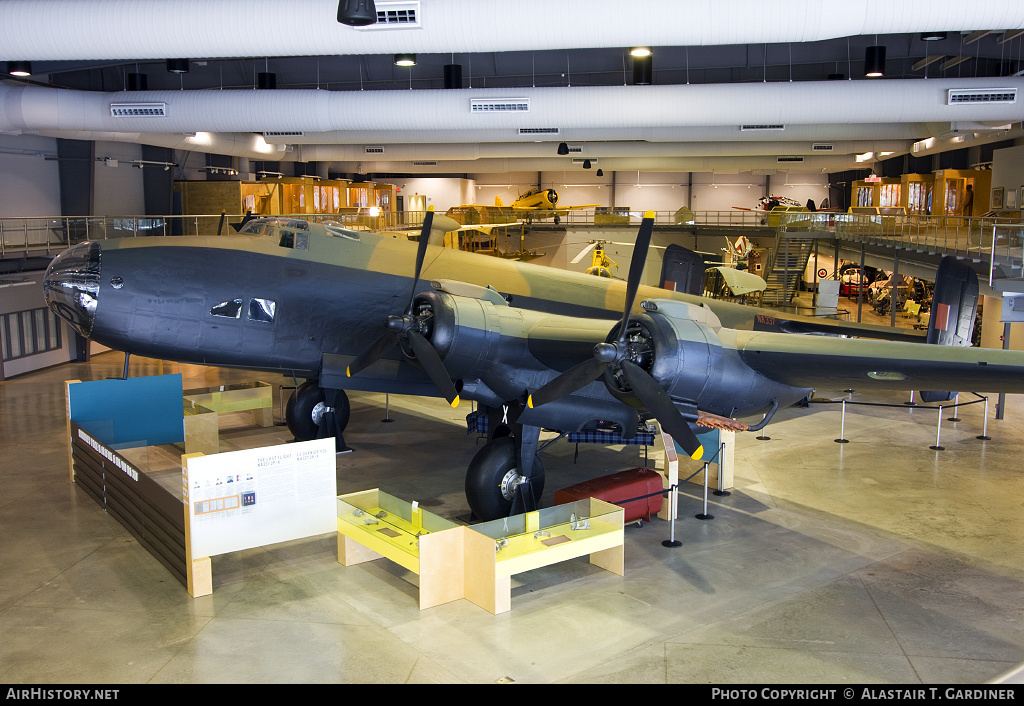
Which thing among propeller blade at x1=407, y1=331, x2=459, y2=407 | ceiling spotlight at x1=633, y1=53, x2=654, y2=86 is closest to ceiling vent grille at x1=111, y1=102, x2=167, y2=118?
ceiling spotlight at x1=633, y1=53, x2=654, y2=86

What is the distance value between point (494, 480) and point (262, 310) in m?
5.57

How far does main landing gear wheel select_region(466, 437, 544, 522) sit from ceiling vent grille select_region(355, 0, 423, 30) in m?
6.83

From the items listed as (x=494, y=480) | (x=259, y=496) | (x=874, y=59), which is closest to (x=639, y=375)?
(x=494, y=480)

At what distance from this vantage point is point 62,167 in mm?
28156

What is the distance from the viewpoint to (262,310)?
15.2 m

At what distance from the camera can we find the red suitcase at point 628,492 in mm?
12759

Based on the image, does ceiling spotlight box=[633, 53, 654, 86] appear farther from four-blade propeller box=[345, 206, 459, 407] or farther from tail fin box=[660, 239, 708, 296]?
four-blade propeller box=[345, 206, 459, 407]

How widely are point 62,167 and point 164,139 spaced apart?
3.91 m

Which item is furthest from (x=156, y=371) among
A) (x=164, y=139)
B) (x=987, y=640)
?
(x=987, y=640)

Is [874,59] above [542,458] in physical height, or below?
above

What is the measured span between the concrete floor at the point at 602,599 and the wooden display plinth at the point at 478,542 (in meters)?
0.31

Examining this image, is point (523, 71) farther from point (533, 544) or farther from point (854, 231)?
point (533, 544)

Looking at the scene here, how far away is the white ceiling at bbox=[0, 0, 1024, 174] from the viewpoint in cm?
1363
